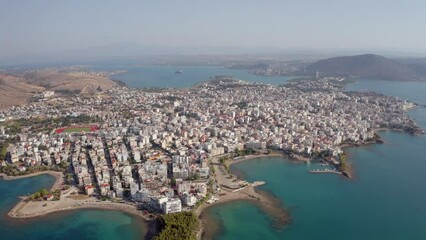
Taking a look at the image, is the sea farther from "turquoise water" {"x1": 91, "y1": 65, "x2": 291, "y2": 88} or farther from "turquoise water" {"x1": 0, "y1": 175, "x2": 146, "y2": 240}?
"turquoise water" {"x1": 91, "y1": 65, "x2": 291, "y2": 88}

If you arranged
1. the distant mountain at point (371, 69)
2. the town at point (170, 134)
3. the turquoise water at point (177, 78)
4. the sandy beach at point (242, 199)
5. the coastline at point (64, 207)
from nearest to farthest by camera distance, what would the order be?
the sandy beach at point (242, 199) → the coastline at point (64, 207) → the town at point (170, 134) → the turquoise water at point (177, 78) → the distant mountain at point (371, 69)

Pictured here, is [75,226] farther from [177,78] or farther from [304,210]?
[177,78]

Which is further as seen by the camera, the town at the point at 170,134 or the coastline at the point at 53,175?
the coastline at the point at 53,175

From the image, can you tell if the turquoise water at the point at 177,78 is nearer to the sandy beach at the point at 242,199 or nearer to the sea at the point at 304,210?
the sea at the point at 304,210

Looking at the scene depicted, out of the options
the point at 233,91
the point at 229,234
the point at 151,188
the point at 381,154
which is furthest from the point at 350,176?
the point at 233,91

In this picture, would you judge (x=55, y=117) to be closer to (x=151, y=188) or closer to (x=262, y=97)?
(x=151, y=188)

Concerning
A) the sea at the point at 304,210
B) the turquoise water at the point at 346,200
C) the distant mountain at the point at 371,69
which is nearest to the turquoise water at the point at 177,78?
the distant mountain at the point at 371,69
